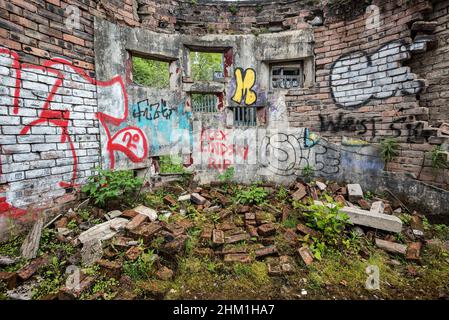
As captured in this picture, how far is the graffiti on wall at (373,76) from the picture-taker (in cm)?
402

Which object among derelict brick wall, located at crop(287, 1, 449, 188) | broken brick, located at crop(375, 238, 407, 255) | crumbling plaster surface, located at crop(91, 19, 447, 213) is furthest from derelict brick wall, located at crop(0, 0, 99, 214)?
broken brick, located at crop(375, 238, 407, 255)

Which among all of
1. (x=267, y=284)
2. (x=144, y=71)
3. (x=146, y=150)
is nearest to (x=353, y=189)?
(x=267, y=284)

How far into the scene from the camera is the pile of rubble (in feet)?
8.42

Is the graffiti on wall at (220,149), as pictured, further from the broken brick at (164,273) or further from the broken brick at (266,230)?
the broken brick at (164,273)

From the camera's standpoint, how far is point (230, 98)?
5.32 meters

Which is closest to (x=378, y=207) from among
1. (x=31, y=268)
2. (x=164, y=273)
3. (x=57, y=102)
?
(x=164, y=273)

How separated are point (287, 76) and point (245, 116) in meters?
1.55

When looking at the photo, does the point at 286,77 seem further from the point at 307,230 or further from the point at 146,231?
the point at 146,231

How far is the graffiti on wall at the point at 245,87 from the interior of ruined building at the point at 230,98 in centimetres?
4

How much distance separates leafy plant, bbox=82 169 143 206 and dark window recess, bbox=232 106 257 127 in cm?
291

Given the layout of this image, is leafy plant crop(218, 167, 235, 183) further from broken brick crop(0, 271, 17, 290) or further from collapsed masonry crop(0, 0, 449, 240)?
broken brick crop(0, 271, 17, 290)

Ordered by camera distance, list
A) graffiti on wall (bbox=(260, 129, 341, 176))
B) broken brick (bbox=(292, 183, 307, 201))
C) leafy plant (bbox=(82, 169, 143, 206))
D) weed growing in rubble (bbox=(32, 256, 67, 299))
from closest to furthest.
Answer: weed growing in rubble (bbox=(32, 256, 67, 299)) → leafy plant (bbox=(82, 169, 143, 206)) → broken brick (bbox=(292, 183, 307, 201)) → graffiti on wall (bbox=(260, 129, 341, 176))

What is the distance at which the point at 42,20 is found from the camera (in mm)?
3197
